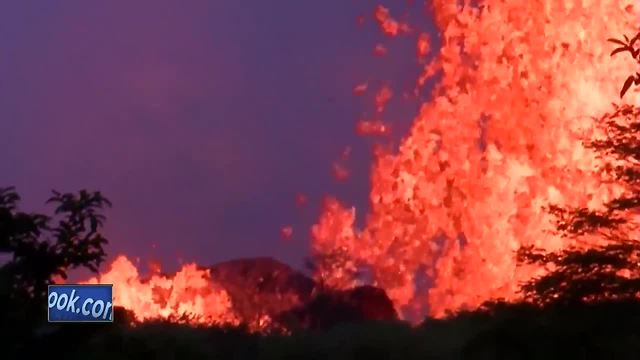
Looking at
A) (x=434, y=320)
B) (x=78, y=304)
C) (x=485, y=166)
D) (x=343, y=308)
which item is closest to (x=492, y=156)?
(x=485, y=166)

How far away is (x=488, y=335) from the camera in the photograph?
52.0ft

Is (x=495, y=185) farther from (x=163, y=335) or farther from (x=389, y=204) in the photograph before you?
(x=163, y=335)

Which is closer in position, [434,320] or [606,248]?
[606,248]

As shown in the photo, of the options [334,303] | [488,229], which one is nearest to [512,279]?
[488,229]

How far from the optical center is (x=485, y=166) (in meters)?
33.5

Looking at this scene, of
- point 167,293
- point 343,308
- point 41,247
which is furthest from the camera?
point 167,293

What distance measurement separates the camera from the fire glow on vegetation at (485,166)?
31.0 m

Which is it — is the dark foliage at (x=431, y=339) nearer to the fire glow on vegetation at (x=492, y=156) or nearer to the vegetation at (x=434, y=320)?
the vegetation at (x=434, y=320)

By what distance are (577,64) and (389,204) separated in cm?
746

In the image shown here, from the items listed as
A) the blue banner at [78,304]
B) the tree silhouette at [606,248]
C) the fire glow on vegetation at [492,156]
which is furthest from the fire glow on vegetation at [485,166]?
the blue banner at [78,304]

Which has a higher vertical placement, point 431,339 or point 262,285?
point 262,285

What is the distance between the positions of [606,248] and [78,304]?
10384 mm

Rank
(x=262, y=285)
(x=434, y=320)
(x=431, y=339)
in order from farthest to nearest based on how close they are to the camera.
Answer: (x=262, y=285), (x=434, y=320), (x=431, y=339)

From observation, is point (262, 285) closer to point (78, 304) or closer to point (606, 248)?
point (606, 248)
